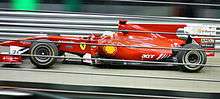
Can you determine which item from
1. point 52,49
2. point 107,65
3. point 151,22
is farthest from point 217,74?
point 52,49

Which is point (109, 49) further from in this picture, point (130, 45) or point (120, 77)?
point (120, 77)

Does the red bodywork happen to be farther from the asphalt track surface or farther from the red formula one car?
the asphalt track surface

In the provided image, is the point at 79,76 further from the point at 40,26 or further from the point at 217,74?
the point at 217,74

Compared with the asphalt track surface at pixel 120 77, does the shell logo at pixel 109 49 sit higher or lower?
higher

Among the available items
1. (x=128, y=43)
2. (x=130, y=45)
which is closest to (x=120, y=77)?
(x=130, y=45)

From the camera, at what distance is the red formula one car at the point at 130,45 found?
18.0ft

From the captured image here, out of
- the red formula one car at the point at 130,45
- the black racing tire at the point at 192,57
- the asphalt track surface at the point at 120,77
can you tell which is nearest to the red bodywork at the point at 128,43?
the red formula one car at the point at 130,45

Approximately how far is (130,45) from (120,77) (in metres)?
0.78

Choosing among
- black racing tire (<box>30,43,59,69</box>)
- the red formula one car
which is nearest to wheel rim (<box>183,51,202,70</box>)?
the red formula one car

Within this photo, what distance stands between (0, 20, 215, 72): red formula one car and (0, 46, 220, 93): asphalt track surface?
0.12 m

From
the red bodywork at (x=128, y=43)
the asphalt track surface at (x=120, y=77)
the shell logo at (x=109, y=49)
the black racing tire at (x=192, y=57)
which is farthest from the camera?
the shell logo at (x=109, y=49)

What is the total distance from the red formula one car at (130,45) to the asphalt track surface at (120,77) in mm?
119

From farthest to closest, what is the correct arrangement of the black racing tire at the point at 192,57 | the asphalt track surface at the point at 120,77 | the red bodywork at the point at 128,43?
the red bodywork at the point at 128,43, the black racing tire at the point at 192,57, the asphalt track surface at the point at 120,77

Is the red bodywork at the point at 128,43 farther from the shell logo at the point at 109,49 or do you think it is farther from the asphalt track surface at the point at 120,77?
the asphalt track surface at the point at 120,77
